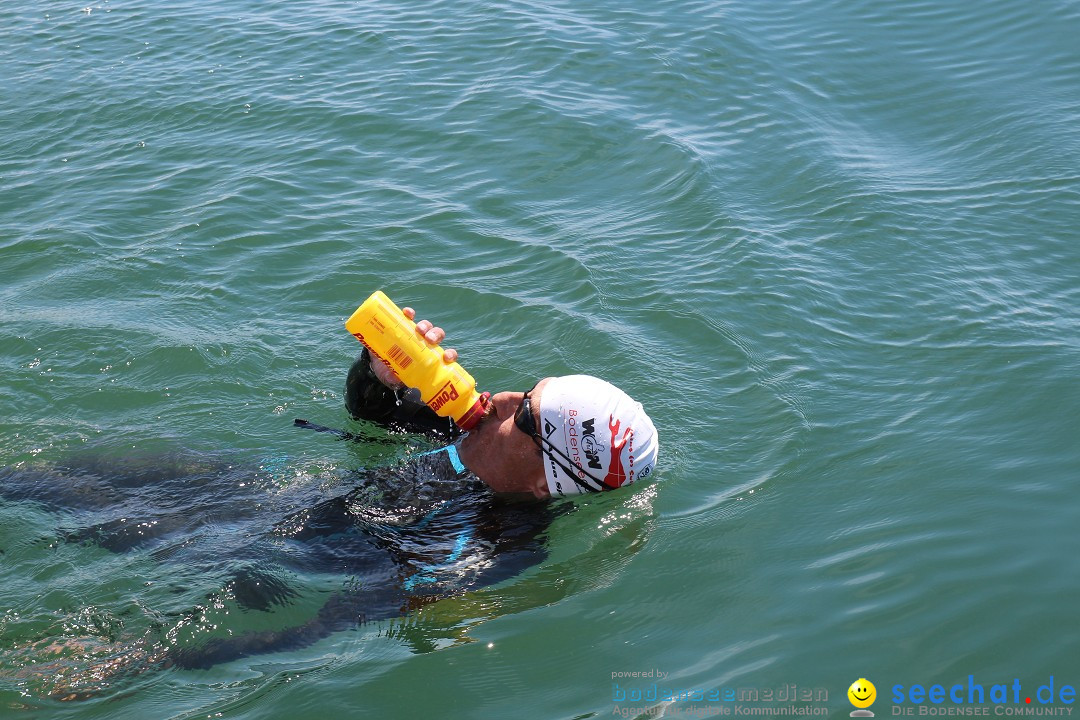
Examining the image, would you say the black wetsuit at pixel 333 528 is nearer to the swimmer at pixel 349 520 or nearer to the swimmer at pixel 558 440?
the swimmer at pixel 349 520

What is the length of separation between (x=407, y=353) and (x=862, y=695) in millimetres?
2911

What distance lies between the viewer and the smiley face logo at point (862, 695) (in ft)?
15.8

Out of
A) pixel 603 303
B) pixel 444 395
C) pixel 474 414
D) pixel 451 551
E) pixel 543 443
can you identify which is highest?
pixel 444 395

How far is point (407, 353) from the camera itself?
5.69m

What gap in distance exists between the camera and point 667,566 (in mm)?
6020

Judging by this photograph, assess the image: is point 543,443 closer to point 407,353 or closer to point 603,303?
point 407,353

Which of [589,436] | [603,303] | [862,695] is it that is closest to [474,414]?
[589,436]

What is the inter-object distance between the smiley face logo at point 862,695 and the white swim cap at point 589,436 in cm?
164

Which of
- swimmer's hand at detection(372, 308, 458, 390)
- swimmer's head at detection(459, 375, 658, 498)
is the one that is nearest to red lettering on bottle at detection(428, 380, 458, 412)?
swimmer's hand at detection(372, 308, 458, 390)

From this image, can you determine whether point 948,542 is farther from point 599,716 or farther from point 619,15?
point 619,15

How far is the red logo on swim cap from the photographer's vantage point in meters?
5.73

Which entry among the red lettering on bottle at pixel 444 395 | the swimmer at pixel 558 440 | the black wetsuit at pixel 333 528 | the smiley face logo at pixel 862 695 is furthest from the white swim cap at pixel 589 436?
the smiley face logo at pixel 862 695

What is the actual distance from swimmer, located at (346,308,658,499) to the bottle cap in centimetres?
5

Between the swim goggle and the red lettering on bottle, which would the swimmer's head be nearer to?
the swim goggle
